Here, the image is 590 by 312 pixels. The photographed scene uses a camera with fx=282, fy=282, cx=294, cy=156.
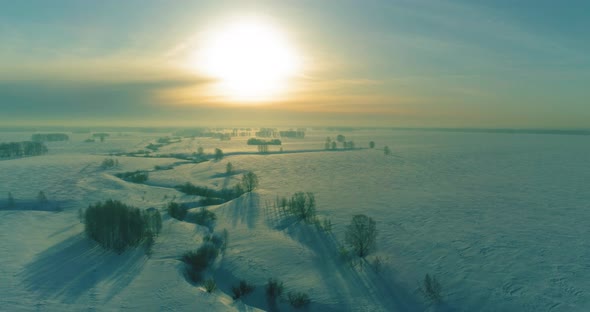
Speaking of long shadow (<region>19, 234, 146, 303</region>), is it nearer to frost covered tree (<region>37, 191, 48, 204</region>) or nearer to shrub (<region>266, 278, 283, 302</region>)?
shrub (<region>266, 278, 283, 302</region>)

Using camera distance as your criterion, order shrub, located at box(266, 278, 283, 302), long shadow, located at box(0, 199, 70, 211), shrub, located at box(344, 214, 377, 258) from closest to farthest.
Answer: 1. shrub, located at box(266, 278, 283, 302)
2. shrub, located at box(344, 214, 377, 258)
3. long shadow, located at box(0, 199, 70, 211)

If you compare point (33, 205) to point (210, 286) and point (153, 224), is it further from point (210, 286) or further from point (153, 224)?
point (210, 286)

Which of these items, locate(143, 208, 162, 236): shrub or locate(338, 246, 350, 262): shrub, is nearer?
locate(338, 246, 350, 262): shrub

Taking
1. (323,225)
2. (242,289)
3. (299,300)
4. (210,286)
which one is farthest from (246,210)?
(299,300)

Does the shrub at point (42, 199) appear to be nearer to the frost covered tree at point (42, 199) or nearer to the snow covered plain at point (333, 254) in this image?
the frost covered tree at point (42, 199)

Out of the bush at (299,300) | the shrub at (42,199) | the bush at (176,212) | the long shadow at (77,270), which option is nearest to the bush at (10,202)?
the shrub at (42,199)

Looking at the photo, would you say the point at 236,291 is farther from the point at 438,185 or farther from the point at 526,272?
the point at 438,185

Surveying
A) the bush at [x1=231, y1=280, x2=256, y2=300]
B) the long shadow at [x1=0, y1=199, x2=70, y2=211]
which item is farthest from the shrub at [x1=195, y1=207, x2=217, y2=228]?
the long shadow at [x1=0, y1=199, x2=70, y2=211]
